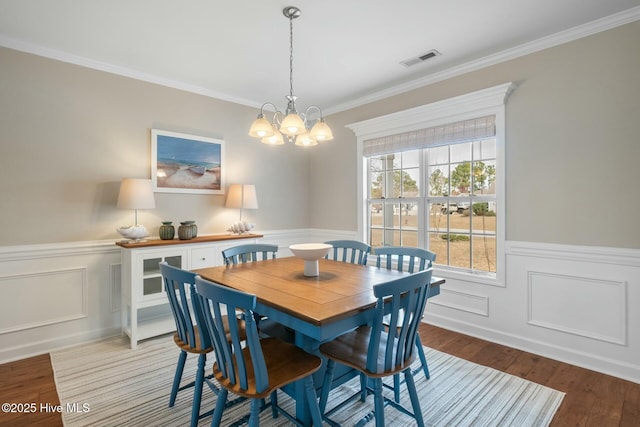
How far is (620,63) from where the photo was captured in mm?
2346

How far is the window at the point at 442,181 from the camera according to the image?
3.01 m

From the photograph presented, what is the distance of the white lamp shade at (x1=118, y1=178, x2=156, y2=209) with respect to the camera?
9.69 feet

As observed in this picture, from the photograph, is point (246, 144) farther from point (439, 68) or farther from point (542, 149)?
point (542, 149)

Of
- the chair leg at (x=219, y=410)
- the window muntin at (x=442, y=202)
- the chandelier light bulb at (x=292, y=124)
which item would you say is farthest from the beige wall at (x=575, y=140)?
the chair leg at (x=219, y=410)

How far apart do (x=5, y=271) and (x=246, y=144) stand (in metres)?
2.66

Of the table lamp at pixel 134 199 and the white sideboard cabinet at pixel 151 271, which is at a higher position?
the table lamp at pixel 134 199

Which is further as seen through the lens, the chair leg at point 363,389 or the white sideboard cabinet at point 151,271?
the white sideboard cabinet at point 151,271

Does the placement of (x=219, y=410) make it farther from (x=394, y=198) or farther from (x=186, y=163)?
(x=394, y=198)

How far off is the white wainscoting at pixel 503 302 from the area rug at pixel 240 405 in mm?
385

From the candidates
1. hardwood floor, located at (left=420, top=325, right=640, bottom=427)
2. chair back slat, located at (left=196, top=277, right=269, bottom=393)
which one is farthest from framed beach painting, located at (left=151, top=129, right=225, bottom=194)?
hardwood floor, located at (left=420, top=325, right=640, bottom=427)

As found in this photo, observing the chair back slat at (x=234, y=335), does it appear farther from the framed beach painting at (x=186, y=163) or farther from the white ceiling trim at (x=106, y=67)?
the white ceiling trim at (x=106, y=67)

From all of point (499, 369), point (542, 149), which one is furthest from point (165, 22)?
point (499, 369)

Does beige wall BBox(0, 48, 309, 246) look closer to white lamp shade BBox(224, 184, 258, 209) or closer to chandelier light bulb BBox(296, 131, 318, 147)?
white lamp shade BBox(224, 184, 258, 209)

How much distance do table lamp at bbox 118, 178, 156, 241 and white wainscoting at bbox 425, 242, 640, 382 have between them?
297 centimetres
